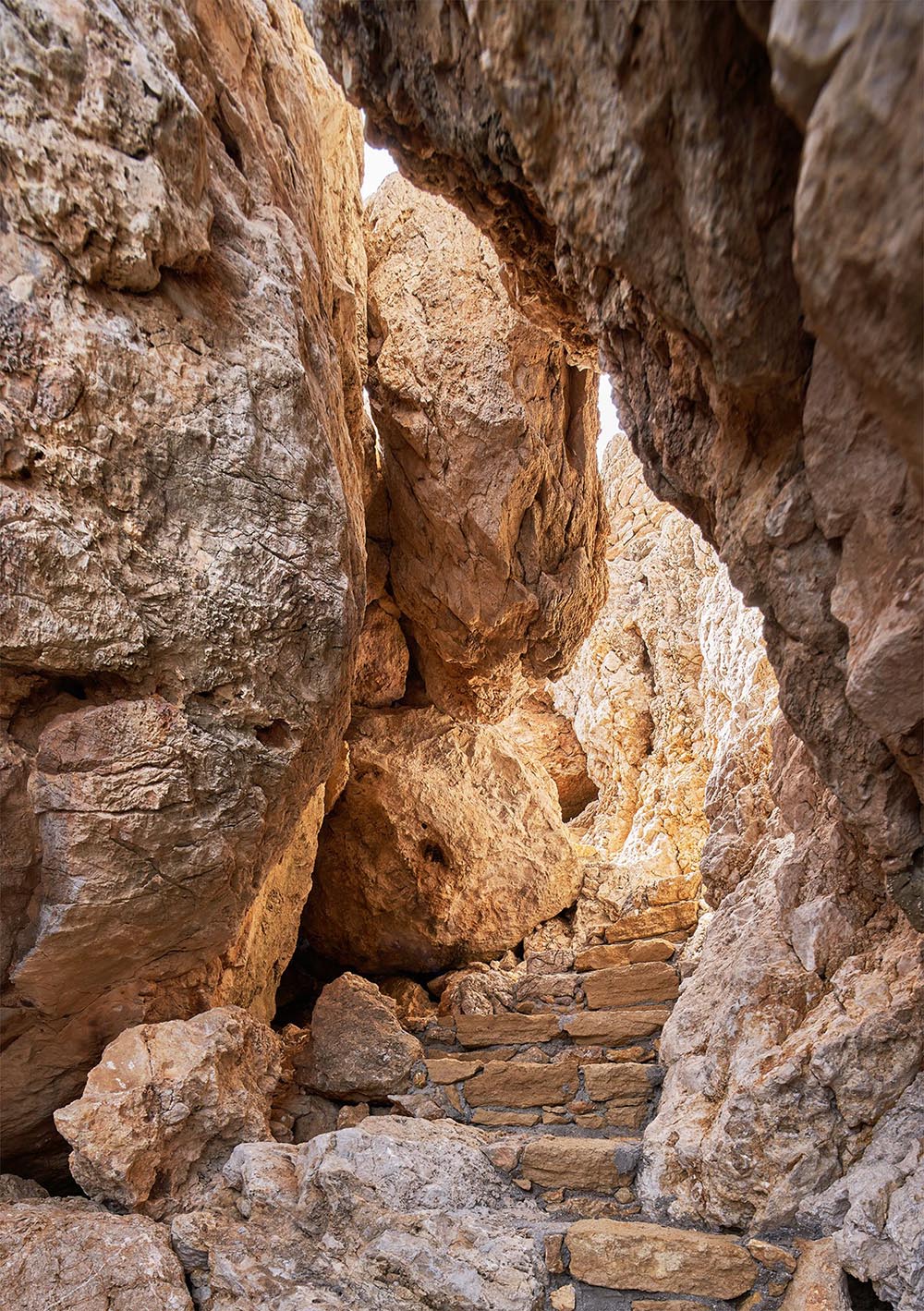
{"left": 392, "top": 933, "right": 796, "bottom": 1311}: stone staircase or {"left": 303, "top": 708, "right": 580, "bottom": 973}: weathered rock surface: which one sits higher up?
{"left": 303, "top": 708, "right": 580, "bottom": 973}: weathered rock surface

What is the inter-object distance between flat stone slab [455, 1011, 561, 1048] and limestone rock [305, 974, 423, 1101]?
56 centimetres

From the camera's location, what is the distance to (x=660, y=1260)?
360 centimetres

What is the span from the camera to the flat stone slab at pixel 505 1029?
6.10m

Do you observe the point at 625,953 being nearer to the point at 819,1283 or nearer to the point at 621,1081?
the point at 621,1081

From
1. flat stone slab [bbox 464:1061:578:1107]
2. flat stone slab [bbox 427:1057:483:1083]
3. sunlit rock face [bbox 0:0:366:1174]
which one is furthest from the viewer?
flat stone slab [bbox 427:1057:483:1083]

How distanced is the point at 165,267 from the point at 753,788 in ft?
17.0

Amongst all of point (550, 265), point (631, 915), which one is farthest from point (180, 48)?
point (631, 915)

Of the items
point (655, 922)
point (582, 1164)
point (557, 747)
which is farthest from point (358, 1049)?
point (557, 747)

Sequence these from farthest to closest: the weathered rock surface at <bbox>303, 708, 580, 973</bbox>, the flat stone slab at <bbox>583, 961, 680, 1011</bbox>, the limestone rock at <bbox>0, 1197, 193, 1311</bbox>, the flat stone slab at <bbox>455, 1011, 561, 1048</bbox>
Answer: the weathered rock surface at <bbox>303, 708, 580, 973</bbox>, the flat stone slab at <bbox>583, 961, 680, 1011</bbox>, the flat stone slab at <bbox>455, 1011, 561, 1048</bbox>, the limestone rock at <bbox>0, 1197, 193, 1311</bbox>

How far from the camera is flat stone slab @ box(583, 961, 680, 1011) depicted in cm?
624

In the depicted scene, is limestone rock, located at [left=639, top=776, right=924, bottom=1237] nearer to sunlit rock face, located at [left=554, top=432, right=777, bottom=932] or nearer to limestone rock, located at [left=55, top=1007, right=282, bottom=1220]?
sunlit rock face, located at [left=554, top=432, right=777, bottom=932]

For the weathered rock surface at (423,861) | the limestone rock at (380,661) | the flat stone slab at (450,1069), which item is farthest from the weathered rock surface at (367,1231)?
the limestone rock at (380,661)

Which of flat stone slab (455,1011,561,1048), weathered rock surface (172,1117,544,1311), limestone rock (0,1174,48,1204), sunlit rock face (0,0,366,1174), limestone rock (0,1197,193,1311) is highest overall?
sunlit rock face (0,0,366,1174)

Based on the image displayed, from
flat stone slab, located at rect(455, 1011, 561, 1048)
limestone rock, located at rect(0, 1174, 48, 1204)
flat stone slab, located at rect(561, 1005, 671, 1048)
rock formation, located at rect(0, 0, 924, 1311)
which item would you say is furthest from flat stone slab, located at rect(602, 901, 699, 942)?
limestone rock, located at rect(0, 1174, 48, 1204)
